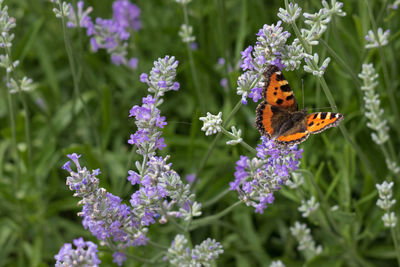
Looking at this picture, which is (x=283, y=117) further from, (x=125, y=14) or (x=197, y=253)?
(x=125, y=14)

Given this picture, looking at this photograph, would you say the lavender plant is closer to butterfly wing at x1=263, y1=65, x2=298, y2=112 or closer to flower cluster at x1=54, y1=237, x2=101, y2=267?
flower cluster at x1=54, y1=237, x2=101, y2=267

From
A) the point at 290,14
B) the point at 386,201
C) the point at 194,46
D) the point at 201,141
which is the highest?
→ the point at 194,46

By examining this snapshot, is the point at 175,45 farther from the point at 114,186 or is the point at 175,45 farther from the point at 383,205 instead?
the point at 383,205

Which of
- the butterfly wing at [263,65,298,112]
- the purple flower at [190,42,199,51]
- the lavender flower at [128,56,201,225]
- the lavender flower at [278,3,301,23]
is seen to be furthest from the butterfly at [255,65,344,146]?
the purple flower at [190,42,199,51]

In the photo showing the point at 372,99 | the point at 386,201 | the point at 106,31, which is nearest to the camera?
the point at 386,201

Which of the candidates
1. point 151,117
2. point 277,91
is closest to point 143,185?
point 151,117

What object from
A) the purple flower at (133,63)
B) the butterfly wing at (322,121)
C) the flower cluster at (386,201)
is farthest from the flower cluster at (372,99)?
the purple flower at (133,63)

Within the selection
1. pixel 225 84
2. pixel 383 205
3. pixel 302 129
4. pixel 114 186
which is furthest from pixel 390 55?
pixel 114 186
